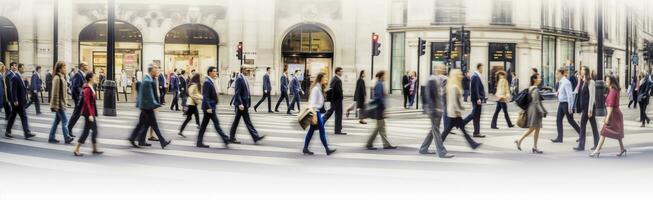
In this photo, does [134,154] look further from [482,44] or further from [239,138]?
[482,44]

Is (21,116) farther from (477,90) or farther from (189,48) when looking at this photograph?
(189,48)

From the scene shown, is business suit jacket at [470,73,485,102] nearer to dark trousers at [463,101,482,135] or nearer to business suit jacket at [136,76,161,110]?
dark trousers at [463,101,482,135]

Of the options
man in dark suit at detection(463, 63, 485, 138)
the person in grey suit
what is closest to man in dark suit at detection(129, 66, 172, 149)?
the person in grey suit

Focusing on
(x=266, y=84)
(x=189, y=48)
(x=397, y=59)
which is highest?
(x=189, y=48)

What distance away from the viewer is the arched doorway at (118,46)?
34156mm

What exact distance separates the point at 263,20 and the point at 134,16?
602 centimetres

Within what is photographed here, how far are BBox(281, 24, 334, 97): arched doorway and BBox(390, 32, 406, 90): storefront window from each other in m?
4.40

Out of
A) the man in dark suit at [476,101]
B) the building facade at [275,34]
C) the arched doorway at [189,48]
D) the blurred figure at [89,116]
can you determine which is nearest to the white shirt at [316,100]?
the blurred figure at [89,116]

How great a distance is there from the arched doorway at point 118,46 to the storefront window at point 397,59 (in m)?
12.9

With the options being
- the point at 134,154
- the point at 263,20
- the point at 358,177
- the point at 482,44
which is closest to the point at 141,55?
the point at 263,20

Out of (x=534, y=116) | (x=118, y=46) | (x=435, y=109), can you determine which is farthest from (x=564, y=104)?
(x=118, y=46)

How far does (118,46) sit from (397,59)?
554 inches

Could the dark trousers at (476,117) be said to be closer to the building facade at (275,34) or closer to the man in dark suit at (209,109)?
the man in dark suit at (209,109)

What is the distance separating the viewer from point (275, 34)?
35.8 m
